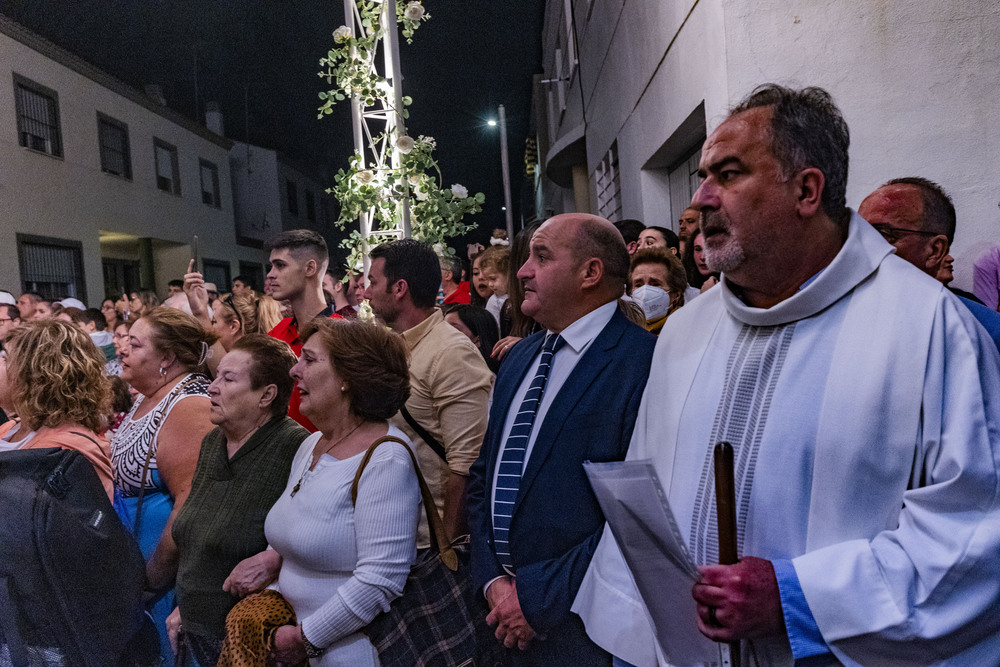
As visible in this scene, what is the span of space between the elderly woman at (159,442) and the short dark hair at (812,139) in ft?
8.26

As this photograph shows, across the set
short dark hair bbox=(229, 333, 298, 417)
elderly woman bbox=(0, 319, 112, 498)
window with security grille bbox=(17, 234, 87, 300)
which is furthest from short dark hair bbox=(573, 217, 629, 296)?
window with security grille bbox=(17, 234, 87, 300)

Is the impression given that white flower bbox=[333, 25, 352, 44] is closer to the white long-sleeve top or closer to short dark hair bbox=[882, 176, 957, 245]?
the white long-sleeve top

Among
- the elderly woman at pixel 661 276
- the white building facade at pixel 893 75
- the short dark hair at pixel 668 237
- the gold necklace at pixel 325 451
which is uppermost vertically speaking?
the white building facade at pixel 893 75

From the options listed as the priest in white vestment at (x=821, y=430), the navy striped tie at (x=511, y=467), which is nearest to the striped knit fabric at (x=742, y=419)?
the priest in white vestment at (x=821, y=430)

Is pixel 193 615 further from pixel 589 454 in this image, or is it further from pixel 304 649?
pixel 589 454

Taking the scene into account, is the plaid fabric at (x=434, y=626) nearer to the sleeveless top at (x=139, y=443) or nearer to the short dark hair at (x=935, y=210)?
the sleeveless top at (x=139, y=443)

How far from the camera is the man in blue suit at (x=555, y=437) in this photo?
7.09ft

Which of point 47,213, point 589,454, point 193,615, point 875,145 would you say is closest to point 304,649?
point 193,615

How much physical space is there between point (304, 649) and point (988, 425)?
6.61 ft

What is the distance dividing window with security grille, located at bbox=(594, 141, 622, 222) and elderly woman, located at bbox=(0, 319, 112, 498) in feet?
22.7

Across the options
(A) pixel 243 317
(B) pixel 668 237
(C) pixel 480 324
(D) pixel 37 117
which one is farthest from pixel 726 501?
(D) pixel 37 117

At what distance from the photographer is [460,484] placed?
117 inches

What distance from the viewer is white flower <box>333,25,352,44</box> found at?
5207 millimetres

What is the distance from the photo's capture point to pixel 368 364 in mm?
2723
